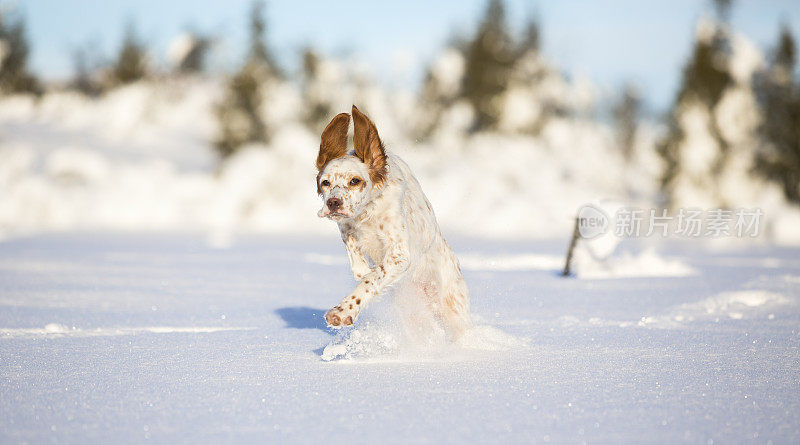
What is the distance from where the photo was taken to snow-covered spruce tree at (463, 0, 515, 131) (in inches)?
1458

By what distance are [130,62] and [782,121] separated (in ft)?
108

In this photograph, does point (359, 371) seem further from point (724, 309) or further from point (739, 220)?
point (739, 220)

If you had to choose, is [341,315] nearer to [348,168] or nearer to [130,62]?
[348,168]

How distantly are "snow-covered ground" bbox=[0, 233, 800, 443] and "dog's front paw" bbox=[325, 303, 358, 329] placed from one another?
28 cm

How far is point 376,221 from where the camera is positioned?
15.3 feet

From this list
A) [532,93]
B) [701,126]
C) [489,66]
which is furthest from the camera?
[532,93]

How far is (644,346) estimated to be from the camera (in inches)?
212

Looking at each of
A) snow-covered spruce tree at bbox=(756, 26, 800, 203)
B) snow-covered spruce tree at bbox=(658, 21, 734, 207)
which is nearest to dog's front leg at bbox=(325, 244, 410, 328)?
snow-covered spruce tree at bbox=(658, 21, 734, 207)

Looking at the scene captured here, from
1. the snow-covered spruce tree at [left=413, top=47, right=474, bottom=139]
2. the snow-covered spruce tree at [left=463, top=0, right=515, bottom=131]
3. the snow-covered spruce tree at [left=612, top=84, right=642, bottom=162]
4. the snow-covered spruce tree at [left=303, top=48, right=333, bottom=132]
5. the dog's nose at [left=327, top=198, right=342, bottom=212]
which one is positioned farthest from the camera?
the snow-covered spruce tree at [left=612, top=84, right=642, bottom=162]

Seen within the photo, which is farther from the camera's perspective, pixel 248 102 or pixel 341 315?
pixel 248 102

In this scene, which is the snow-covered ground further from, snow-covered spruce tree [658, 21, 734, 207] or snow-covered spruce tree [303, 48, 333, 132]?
snow-covered spruce tree [303, 48, 333, 132]

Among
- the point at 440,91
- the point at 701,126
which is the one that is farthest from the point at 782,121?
the point at 440,91

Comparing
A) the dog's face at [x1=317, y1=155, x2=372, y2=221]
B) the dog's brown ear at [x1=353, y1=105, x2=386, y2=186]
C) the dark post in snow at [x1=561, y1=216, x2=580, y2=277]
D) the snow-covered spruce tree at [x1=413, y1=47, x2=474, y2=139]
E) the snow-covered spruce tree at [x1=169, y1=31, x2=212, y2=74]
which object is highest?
the snow-covered spruce tree at [x1=169, y1=31, x2=212, y2=74]

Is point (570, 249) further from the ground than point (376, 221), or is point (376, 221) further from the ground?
point (570, 249)
